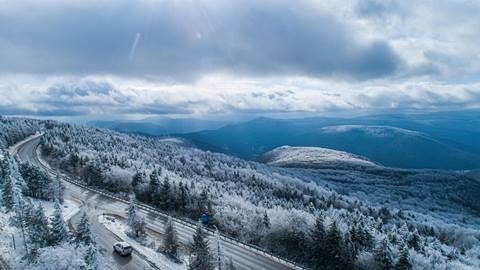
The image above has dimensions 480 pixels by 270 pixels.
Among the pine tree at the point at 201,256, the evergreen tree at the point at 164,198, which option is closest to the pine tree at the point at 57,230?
the pine tree at the point at 201,256

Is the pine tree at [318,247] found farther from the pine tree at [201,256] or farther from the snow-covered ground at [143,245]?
the snow-covered ground at [143,245]

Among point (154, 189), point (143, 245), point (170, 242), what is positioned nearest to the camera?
point (170, 242)

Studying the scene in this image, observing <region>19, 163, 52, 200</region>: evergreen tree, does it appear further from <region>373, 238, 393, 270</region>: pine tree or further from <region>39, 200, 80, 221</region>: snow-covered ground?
<region>373, 238, 393, 270</region>: pine tree

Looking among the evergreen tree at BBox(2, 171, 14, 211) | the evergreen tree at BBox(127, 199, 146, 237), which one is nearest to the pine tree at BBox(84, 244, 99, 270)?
the evergreen tree at BBox(127, 199, 146, 237)

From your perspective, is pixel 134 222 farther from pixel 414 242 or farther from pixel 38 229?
pixel 414 242

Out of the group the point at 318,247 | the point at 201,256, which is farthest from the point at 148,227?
the point at 318,247

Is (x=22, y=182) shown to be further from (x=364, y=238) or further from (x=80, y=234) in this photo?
(x=364, y=238)
